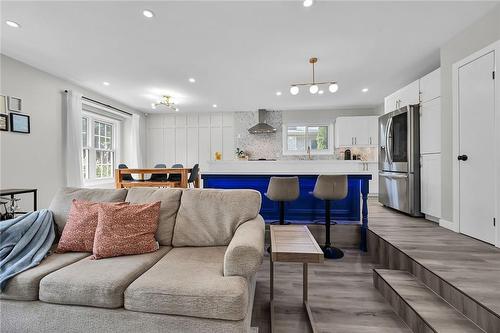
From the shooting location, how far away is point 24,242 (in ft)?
5.30

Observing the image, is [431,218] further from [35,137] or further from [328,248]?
[35,137]

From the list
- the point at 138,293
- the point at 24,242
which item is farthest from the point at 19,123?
the point at 138,293

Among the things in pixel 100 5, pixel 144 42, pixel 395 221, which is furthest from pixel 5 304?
pixel 395 221

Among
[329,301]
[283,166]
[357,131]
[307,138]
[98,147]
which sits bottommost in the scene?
[329,301]

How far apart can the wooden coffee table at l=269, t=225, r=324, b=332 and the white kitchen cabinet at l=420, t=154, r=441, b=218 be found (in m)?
2.57

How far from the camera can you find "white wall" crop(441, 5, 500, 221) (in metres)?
2.76

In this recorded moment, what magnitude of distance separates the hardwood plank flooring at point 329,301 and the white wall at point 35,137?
12.8ft

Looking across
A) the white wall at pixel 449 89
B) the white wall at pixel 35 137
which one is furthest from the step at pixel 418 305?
the white wall at pixel 35 137

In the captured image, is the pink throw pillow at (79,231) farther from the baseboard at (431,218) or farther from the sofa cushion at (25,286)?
the baseboard at (431,218)

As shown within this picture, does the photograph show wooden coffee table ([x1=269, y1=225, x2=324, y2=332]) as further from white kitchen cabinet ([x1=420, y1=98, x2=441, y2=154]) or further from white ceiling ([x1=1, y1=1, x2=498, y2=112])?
white kitchen cabinet ([x1=420, y1=98, x2=441, y2=154])

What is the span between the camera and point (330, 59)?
3619 mm

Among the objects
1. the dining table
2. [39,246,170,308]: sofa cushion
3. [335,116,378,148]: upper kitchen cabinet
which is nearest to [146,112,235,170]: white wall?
the dining table

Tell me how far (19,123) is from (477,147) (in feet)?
20.0

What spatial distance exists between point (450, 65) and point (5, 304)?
4.84 m
